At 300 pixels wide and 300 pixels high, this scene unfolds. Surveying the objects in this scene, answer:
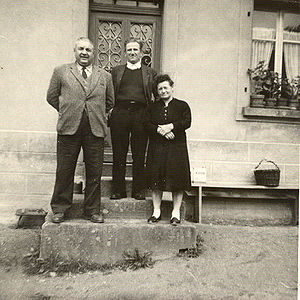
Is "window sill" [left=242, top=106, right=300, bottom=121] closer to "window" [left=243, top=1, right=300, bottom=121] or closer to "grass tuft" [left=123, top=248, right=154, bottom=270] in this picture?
"window" [left=243, top=1, right=300, bottom=121]

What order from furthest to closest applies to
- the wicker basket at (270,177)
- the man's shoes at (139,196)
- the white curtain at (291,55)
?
the white curtain at (291,55) < the wicker basket at (270,177) < the man's shoes at (139,196)

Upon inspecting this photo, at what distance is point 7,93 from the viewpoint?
6156 mm

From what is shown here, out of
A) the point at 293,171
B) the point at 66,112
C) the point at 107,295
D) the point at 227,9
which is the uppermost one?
the point at 227,9

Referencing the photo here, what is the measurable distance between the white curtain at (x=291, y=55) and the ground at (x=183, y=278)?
11.1ft

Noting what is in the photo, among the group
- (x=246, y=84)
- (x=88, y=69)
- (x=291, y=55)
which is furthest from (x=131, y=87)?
(x=291, y=55)

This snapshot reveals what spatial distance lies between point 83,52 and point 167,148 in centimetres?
143

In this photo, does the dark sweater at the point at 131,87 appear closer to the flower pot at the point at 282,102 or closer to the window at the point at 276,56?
the window at the point at 276,56

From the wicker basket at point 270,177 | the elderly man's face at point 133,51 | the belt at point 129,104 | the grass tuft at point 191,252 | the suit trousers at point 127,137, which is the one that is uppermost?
the elderly man's face at point 133,51

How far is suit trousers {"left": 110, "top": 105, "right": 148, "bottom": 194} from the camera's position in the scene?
472 cm

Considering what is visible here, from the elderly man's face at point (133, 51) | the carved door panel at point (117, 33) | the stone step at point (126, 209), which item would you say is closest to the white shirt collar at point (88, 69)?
the elderly man's face at point (133, 51)

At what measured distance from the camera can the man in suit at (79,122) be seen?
13.9 feet

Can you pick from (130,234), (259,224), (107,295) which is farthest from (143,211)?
(259,224)

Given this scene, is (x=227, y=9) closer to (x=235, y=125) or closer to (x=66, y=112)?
(x=235, y=125)

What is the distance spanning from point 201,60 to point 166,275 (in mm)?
3811
